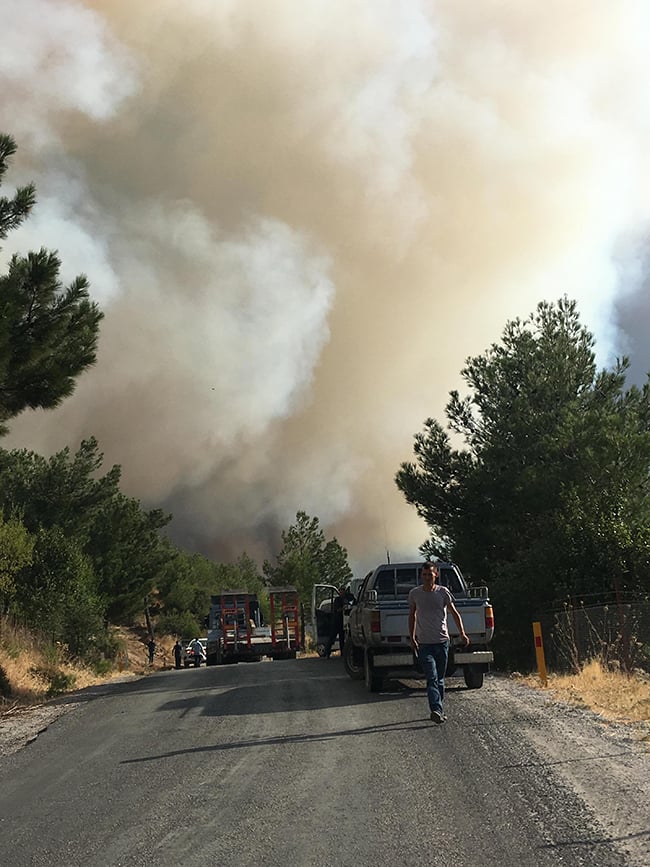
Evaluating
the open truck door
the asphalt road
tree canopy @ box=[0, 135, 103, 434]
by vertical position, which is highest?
tree canopy @ box=[0, 135, 103, 434]

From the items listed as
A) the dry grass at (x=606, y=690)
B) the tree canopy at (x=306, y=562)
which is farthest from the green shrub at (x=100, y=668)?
the tree canopy at (x=306, y=562)

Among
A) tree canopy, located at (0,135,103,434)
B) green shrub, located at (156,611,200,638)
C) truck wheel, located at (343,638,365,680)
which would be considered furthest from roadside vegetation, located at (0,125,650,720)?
green shrub, located at (156,611,200,638)

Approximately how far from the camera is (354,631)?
54.2 feet

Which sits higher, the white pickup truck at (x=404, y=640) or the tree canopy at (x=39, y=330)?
the tree canopy at (x=39, y=330)

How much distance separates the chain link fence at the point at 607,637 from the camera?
1800cm

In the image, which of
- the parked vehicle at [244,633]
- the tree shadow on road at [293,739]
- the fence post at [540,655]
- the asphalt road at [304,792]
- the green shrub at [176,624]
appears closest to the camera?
the asphalt road at [304,792]

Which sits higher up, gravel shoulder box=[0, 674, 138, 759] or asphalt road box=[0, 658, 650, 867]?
gravel shoulder box=[0, 674, 138, 759]

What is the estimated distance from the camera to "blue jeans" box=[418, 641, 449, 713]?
10.7 m

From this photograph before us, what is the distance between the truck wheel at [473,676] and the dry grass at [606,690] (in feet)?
3.83

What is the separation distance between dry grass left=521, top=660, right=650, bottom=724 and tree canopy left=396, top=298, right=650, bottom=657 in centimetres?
Result: 601

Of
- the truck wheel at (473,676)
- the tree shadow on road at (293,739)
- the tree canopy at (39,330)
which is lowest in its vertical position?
the tree shadow on road at (293,739)

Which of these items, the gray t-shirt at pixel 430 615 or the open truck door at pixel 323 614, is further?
the open truck door at pixel 323 614

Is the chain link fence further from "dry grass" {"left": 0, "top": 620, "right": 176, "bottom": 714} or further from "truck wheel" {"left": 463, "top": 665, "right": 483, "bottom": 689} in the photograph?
"dry grass" {"left": 0, "top": 620, "right": 176, "bottom": 714}

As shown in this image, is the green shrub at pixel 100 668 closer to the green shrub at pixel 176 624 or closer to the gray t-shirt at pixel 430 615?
the gray t-shirt at pixel 430 615
